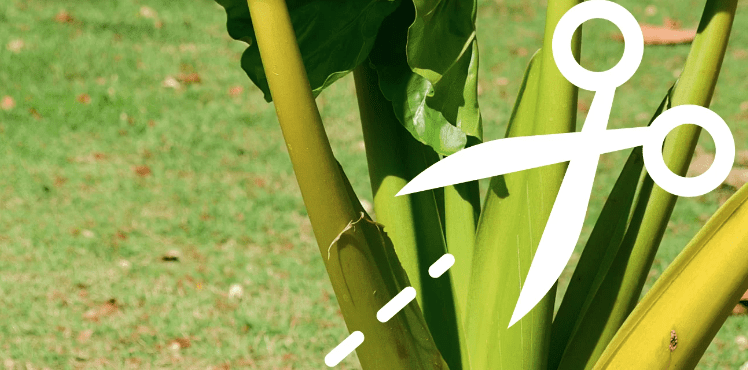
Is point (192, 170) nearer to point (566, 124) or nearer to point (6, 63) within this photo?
point (6, 63)

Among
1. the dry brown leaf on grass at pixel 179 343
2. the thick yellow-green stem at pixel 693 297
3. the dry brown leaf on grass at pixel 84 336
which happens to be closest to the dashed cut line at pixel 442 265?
the thick yellow-green stem at pixel 693 297

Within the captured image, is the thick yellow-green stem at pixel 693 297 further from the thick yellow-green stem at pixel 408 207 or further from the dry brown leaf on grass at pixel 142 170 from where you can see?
the dry brown leaf on grass at pixel 142 170

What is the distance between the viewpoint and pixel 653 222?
3.44 feet

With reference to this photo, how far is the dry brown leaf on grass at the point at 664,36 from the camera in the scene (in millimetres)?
4184

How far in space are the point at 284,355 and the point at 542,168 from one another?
100 centimetres

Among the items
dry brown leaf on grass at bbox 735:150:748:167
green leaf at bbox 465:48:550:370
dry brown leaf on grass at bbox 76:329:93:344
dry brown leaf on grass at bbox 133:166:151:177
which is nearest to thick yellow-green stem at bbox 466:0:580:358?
green leaf at bbox 465:48:550:370

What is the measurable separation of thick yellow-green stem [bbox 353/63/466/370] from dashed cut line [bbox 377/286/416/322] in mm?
151

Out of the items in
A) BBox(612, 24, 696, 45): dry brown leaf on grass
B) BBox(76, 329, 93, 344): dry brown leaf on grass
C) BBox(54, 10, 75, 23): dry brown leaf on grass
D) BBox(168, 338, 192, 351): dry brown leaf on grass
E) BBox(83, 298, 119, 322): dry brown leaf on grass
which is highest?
BBox(612, 24, 696, 45): dry brown leaf on grass

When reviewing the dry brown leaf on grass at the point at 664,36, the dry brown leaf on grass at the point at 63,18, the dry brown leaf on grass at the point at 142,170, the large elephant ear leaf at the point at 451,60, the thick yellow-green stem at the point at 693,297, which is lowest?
the dry brown leaf on grass at the point at 63,18

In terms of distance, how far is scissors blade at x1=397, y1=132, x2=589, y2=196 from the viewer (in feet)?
3.10

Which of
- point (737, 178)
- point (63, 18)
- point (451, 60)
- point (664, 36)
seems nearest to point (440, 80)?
point (451, 60)

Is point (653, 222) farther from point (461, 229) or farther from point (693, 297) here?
point (461, 229)

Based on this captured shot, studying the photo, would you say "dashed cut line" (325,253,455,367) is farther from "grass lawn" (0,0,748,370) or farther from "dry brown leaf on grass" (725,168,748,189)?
"dry brown leaf on grass" (725,168,748,189)

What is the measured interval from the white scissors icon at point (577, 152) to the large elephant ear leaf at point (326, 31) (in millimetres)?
201
